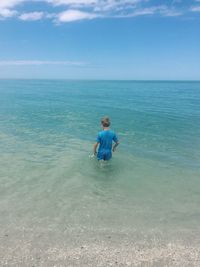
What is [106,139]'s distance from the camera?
38.3 feet

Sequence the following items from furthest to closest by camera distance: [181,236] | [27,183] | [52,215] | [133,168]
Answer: [133,168] → [27,183] → [52,215] → [181,236]

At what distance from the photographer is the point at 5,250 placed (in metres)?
6.50

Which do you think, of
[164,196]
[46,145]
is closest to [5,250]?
[164,196]

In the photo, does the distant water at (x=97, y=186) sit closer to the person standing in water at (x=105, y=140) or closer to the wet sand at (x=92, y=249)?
the wet sand at (x=92, y=249)

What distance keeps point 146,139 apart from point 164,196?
8795 millimetres

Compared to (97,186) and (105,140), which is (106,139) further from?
(97,186)

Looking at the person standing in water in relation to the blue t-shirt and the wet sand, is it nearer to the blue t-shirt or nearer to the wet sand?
the blue t-shirt

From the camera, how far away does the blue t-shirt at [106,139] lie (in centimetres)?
1156

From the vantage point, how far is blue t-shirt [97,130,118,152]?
1156 cm

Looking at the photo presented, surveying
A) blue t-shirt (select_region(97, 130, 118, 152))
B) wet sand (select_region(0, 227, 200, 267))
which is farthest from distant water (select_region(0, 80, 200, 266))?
blue t-shirt (select_region(97, 130, 118, 152))

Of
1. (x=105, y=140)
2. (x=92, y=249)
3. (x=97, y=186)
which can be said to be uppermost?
(x=105, y=140)

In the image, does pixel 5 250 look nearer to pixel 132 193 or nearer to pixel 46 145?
pixel 132 193

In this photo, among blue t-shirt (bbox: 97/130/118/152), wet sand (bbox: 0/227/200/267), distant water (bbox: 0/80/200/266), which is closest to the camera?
wet sand (bbox: 0/227/200/267)

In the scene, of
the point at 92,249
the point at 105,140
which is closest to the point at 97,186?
the point at 105,140
